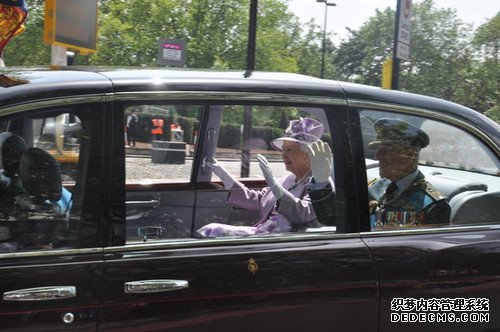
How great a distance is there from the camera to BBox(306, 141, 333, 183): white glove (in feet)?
8.06

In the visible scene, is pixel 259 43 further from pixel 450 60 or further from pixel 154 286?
pixel 450 60

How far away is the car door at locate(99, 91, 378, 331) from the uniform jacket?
0.24m

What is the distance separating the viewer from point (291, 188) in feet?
9.09

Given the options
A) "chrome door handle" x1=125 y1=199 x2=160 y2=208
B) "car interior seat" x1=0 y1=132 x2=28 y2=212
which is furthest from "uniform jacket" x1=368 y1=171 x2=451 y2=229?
"car interior seat" x1=0 y1=132 x2=28 y2=212

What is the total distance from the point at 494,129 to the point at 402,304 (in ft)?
3.08

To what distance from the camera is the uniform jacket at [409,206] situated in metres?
2.44

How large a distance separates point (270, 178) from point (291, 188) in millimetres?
117

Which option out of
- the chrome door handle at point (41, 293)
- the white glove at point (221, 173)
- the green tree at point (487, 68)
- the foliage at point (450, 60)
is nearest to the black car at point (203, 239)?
the chrome door handle at point (41, 293)

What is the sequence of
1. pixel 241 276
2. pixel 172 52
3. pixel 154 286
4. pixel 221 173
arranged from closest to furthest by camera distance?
pixel 154 286 < pixel 241 276 < pixel 221 173 < pixel 172 52

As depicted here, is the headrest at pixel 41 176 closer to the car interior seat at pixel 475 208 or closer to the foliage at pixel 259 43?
the foliage at pixel 259 43

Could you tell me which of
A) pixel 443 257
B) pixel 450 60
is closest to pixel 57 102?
pixel 443 257

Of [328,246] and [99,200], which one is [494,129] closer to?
[328,246]

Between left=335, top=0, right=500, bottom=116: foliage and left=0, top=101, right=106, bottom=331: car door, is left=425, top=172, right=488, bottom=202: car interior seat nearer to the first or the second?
left=0, top=101, right=106, bottom=331: car door

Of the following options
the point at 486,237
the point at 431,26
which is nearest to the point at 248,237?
the point at 486,237
